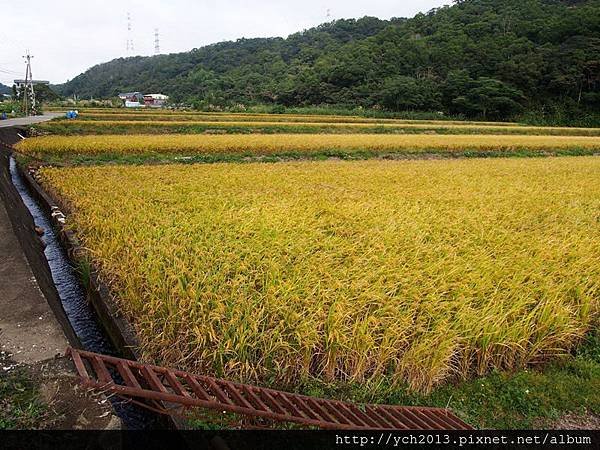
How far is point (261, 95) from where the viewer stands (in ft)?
198

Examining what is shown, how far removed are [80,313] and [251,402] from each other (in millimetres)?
2860

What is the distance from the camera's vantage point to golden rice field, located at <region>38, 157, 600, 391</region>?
2.75 meters

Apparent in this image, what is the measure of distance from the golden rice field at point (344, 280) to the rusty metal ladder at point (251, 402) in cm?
24

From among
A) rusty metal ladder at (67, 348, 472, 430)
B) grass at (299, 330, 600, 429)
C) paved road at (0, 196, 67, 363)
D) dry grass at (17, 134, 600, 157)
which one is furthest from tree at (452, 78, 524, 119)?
paved road at (0, 196, 67, 363)

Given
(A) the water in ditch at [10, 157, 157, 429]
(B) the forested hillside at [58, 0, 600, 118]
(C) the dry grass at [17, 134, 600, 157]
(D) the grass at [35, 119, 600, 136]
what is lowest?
(A) the water in ditch at [10, 157, 157, 429]

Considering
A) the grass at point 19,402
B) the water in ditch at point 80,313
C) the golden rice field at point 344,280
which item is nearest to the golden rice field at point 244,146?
the water in ditch at point 80,313

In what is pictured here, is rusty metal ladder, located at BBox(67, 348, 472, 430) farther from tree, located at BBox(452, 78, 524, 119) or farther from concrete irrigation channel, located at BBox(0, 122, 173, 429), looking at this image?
tree, located at BBox(452, 78, 524, 119)

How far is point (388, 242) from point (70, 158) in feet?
36.7

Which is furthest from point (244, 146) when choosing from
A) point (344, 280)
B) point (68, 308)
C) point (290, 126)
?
A: point (344, 280)

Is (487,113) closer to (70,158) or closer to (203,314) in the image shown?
(70,158)

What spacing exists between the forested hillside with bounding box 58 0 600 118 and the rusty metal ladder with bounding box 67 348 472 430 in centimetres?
4280

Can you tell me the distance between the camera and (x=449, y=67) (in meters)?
49.0

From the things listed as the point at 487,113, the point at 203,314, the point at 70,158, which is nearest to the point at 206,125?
the point at 70,158

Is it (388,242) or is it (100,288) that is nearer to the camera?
(100,288)
